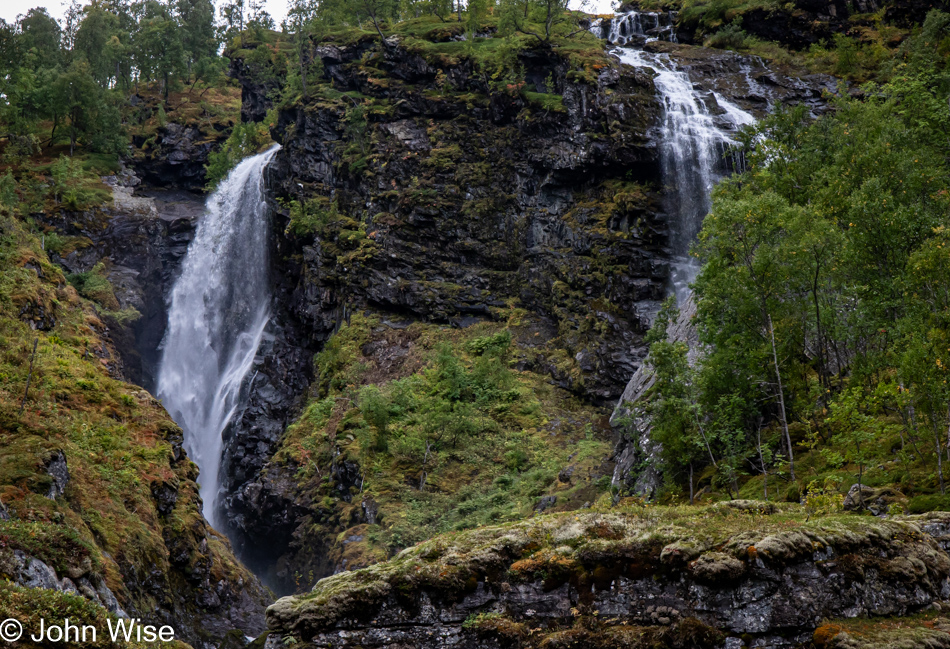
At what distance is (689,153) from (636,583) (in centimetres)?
3199

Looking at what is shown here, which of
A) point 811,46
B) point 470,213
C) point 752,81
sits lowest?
point 470,213

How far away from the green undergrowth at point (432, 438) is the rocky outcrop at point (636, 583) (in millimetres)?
13121

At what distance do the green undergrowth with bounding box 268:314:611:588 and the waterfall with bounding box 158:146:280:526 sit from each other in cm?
611

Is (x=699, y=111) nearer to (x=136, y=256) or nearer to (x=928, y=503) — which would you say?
(x=928, y=503)

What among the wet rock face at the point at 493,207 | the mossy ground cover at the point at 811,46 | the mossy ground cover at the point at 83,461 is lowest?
the mossy ground cover at the point at 83,461

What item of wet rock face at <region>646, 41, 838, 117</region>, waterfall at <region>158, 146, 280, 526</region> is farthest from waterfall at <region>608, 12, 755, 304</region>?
waterfall at <region>158, 146, 280, 526</region>

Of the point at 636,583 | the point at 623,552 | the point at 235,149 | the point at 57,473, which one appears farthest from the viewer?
the point at 235,149

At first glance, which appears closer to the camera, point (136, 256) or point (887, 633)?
point (887, 633)

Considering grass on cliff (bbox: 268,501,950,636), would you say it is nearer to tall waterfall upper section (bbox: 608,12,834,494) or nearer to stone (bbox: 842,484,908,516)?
stone (bbox: 842,484,908,516)

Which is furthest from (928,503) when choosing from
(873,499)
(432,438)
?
(432,438)

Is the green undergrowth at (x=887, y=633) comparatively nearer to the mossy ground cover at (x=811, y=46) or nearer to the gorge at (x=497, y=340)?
the gorge at (x=497, y=340)

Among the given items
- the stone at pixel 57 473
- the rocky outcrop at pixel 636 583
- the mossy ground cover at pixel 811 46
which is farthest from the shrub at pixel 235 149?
the rocky outcrop at pixel 636 583

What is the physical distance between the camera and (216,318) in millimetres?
45125

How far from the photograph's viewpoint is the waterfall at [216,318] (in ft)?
131
